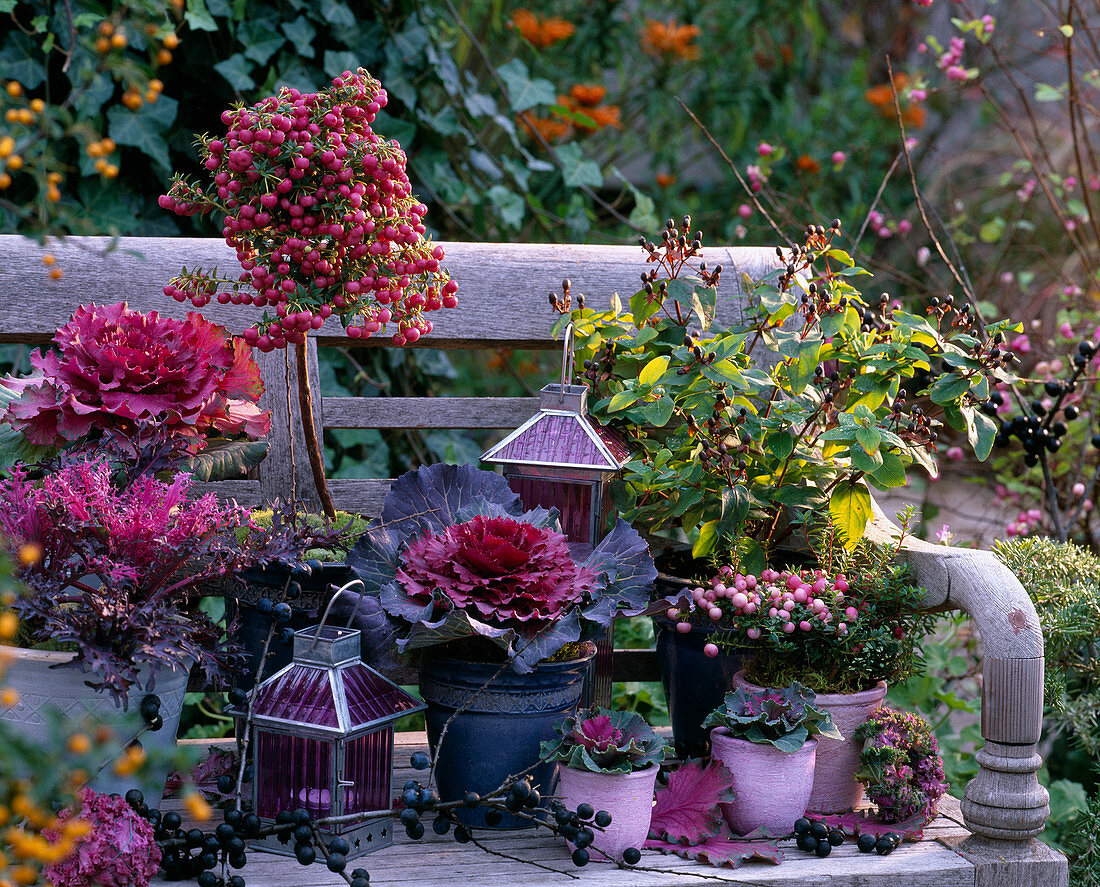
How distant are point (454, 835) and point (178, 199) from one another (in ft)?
2.77

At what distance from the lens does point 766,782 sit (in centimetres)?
127

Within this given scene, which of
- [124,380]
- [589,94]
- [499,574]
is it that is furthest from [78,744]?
[589,94]

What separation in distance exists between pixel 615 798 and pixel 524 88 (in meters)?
2.04

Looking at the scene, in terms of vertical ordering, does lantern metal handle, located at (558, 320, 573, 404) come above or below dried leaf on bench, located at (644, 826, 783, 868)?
above

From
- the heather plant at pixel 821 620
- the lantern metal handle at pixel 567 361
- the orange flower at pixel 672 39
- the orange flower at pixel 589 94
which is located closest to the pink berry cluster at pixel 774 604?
the heather plant at pixel 821 620

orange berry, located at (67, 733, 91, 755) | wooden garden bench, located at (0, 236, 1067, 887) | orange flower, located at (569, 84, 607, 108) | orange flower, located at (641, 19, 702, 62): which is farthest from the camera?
orange flower, located at (641, 19, 702, 62)

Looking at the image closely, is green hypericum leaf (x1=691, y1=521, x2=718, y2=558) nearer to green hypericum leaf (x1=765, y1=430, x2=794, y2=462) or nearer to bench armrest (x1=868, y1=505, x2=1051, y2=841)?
green hypericum leaf (x1=765, y1=430, x2=794, y2=462)

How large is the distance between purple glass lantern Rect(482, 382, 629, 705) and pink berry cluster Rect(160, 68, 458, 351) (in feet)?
0.81

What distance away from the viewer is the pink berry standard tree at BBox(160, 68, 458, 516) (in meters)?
1.25

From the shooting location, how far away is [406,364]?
7.98 ft

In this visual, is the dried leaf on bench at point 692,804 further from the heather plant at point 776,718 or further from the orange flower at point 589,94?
the orange flower at point 589,94

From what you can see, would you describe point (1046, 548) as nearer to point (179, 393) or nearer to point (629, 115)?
point (179, 393)

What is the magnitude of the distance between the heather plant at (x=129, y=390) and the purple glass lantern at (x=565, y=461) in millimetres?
363

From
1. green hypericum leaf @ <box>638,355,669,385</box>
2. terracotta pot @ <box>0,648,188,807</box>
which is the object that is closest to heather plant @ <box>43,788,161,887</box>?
terracotta pot @ <box>0,648,188,807</box>
